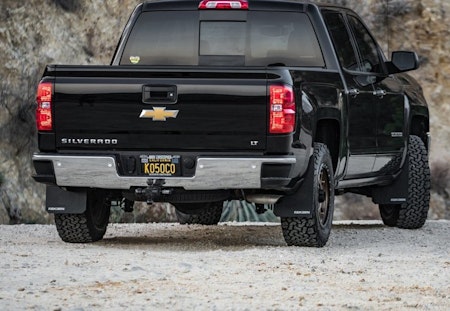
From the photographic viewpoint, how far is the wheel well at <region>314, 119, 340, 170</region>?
12.4 meters

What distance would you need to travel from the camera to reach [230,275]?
32.3ft

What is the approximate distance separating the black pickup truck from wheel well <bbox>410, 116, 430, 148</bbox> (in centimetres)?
150

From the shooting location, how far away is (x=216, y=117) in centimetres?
1113

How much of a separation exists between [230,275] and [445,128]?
10.6 metres

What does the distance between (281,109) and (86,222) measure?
2.05 meters

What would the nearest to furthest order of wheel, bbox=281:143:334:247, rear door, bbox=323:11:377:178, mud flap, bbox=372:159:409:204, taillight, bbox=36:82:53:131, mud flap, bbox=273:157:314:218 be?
1. taillight, bbox=36:82:53:131
2. mud flap, bbox=273:157:314:218
3. wheel, bbox=281:143:334:247
4. rear door, bbox=323:11:377:178
5. mud flap, bbox=372:159:409:204

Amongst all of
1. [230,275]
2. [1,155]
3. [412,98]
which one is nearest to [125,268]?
[230,275]

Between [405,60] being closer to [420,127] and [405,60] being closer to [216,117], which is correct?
[420,127]

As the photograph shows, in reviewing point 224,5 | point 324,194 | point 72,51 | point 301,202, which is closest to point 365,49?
point 224,5

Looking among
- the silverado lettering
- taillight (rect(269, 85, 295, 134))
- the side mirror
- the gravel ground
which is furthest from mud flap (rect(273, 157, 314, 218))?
the side mirror

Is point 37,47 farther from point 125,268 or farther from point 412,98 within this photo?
point 125,268

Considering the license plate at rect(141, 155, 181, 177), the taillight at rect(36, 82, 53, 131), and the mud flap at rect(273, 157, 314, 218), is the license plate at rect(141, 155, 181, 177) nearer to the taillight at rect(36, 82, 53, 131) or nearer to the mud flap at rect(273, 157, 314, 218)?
the taillight at rect(36, 82, 53, 131)

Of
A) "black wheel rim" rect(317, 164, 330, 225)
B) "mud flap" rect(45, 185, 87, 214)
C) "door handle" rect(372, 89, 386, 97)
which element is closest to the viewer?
"mud flap" rect(45, 185, 87, 214)

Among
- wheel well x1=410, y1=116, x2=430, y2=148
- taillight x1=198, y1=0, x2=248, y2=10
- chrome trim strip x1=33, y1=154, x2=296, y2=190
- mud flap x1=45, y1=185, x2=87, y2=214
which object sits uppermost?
taillight x1=198, y1=0, x2=248, y2=10
